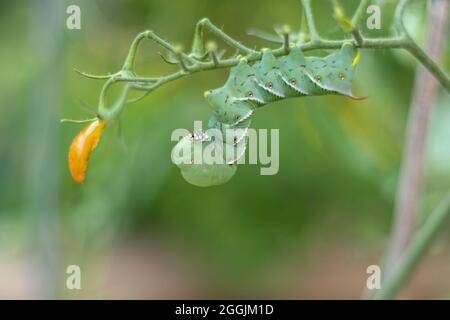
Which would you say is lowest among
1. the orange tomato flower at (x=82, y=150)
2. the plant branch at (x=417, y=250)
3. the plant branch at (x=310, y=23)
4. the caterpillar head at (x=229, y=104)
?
the plant branch at (x=417, y=250)

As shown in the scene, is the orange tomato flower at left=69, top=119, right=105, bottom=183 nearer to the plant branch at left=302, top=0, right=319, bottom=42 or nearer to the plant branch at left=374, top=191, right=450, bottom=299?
the plant branch at left=302, top=0, right=319, bottom=42

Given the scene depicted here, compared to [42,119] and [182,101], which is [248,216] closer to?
[182,101]

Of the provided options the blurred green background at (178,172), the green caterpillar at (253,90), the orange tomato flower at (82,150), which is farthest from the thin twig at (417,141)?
the orange tomato flower at (82,150)

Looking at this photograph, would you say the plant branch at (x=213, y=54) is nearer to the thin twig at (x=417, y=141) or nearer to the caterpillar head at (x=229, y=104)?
the caterpillar head at (x=229, y=104)

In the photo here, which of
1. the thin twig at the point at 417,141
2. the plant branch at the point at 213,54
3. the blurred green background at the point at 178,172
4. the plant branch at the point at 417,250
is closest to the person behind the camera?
the plant branch at the point at 213,54

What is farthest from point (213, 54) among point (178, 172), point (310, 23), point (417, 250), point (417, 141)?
point (178, 172)
